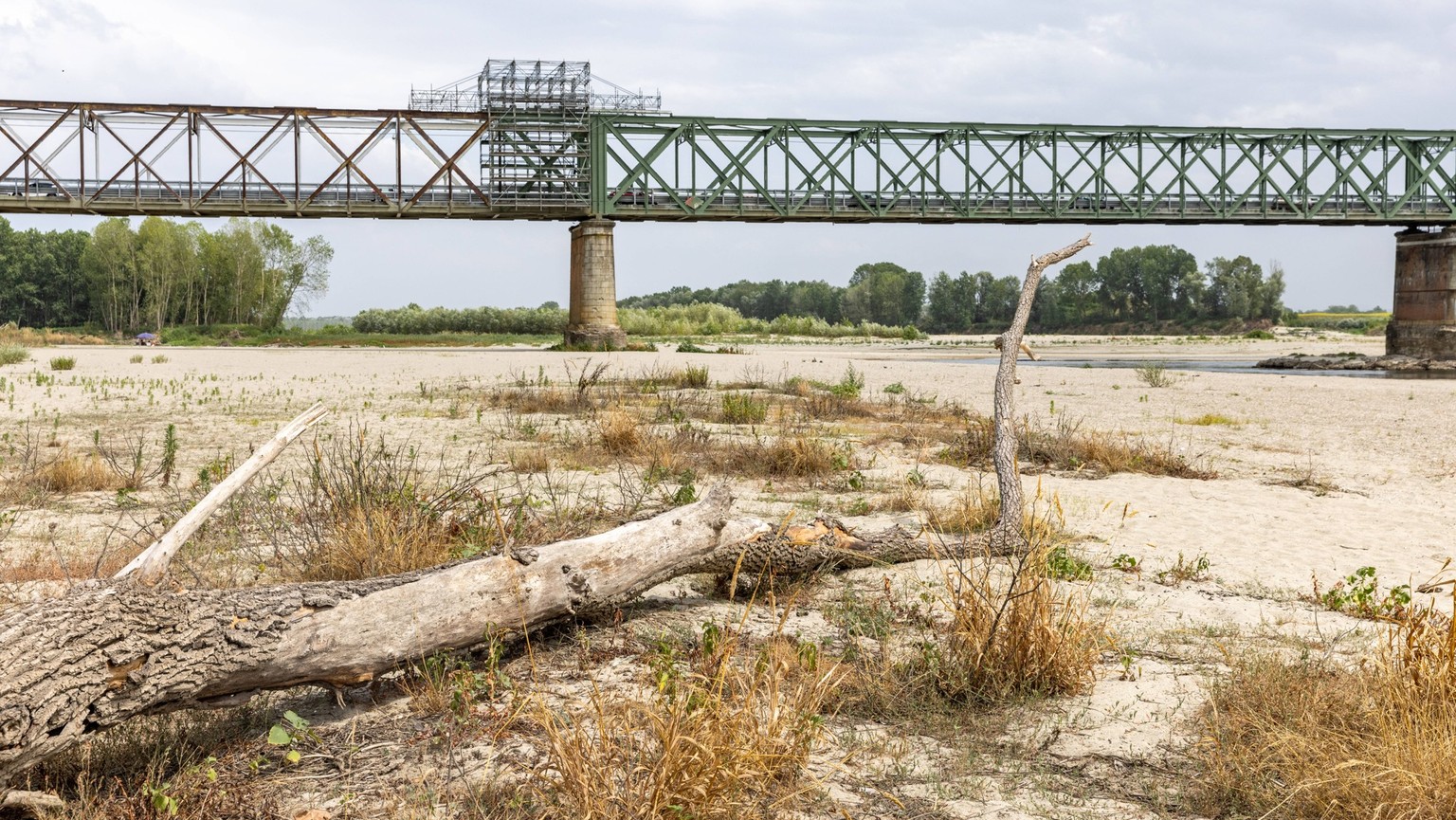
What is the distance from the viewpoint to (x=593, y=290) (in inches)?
1614

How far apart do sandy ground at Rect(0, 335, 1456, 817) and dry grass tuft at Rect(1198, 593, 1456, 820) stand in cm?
24

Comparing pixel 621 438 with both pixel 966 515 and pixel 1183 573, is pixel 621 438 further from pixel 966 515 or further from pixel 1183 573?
pixel 1183 573

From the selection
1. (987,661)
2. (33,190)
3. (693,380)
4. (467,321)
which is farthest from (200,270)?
(987,661)

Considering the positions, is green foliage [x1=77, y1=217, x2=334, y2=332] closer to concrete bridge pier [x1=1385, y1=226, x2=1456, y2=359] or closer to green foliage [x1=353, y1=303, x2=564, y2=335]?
green foliage [x1=353, y1=303, x2=564, y2=335]

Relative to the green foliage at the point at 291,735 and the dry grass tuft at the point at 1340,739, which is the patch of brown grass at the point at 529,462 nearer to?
the green foliage at the point at 291,735

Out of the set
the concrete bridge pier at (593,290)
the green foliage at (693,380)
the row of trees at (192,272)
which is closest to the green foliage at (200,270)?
the row of trees at (192,272)

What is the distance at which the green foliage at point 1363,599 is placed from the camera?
5.46 metres

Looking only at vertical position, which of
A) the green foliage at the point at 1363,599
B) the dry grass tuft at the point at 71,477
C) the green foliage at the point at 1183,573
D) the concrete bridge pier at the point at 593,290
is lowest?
the green foliage at the point at 1183,573

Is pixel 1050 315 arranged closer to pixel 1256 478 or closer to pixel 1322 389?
pixel 1322 389

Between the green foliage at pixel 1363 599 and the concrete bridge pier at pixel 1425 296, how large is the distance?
46346mm

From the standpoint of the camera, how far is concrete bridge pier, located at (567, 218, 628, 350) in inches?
1583

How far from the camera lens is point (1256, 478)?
10820 mm

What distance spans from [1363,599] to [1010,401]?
2074 millimetres

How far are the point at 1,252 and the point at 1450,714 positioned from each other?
10738 centimetres
